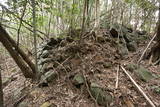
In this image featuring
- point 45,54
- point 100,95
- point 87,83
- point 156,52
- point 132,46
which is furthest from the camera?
point 132,46

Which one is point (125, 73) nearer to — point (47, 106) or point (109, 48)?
point (109, 48)

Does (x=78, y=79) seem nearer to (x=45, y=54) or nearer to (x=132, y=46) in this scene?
(x=45, y=54)

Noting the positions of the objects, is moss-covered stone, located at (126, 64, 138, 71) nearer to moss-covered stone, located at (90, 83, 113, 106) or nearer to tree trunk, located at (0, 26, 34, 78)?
moss-covered stone, located at (90, 83, 113, 106)

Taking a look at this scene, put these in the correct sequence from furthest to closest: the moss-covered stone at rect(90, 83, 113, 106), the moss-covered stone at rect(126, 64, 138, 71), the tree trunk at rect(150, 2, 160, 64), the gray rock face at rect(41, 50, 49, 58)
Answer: the gray rock face at rect(41, 50, 49, 58)
the tree trunk at rect(150, 2, 160, 64)
the moss-covered stone at rect(126, 64, 138, 71)
the moss-covered stone at rect(90, 83, 113, 106)

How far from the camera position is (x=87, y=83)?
323 cm

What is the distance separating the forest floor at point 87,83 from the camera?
2.86m

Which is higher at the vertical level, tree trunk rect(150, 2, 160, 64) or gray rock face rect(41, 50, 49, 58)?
tree trunk rect(150, 2, 160, 64)

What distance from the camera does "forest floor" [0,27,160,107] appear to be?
2855mm

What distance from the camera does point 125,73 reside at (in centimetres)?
334

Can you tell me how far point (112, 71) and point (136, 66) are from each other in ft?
2.14

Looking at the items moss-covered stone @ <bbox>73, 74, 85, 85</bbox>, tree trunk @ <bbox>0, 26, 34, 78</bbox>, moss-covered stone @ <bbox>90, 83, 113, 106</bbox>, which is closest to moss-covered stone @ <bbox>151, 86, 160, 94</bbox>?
moss-covered stone @ <bbox>90, 83, 113, 106</bbox>

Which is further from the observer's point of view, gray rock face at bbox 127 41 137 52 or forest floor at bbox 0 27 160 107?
gray rock face at bbox 127 41 137 52

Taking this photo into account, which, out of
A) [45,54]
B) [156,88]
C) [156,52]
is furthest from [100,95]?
[45,54]

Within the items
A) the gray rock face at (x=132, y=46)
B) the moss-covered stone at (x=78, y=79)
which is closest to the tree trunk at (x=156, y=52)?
the gray rock face at (x=132, y=46)
